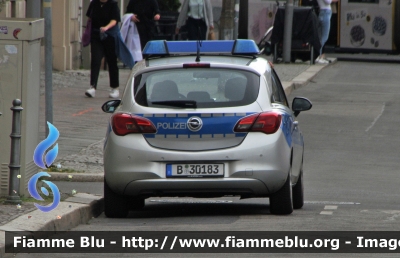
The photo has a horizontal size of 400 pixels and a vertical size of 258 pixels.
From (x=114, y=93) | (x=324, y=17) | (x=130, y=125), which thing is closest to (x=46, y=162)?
(x=130, y=125)

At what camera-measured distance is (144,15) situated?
20719 mm

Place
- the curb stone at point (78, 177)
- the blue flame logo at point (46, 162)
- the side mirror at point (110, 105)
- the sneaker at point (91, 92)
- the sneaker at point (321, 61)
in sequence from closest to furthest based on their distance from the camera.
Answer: the blue flame logo at point (46, 162)
the side mirror at point (110, 105)
the curb stone at point (78, 177)
the sneaker at point (91, 92)
the sneaker at point (321, 61)

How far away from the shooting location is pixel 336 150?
15.5m

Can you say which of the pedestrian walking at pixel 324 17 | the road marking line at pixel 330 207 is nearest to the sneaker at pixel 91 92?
the road marking line at pixel 330 207

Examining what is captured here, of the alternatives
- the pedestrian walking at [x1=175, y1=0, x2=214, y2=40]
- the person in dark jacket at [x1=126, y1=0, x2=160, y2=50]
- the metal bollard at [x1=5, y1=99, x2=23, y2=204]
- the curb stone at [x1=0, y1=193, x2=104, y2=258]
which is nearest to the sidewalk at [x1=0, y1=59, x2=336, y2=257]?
the curb stone at [x1=0, y1=193, x2=104, y2=258]

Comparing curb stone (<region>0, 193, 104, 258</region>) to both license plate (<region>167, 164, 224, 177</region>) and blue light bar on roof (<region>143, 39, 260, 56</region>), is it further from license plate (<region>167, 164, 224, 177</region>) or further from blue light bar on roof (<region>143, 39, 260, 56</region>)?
blue light bar on roof (<region>143, 39, 260, 56</region>)

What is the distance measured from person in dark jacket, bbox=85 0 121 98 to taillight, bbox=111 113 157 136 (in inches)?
360

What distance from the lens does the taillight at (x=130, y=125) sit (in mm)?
9320

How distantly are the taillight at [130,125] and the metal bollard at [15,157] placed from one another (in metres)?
0.80

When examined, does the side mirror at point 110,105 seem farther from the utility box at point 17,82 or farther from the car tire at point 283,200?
the car tire at point 283,200

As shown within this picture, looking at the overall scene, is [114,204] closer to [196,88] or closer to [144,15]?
[196,88]

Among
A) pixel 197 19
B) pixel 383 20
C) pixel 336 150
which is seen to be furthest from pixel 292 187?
pixel 383 20

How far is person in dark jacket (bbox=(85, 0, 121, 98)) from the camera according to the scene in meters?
18.5

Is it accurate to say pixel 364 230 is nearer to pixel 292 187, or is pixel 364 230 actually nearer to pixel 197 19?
pixel 292 187
